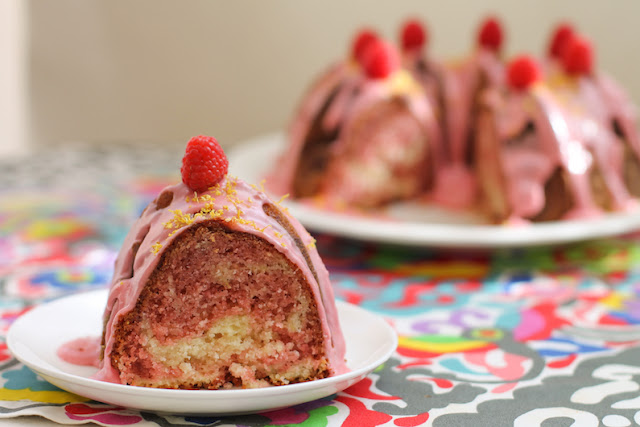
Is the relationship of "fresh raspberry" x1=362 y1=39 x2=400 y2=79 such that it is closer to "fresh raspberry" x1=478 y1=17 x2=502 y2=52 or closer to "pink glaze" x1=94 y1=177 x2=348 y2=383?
"fresh raspberry" x1=478 y1=17 x2=502 y2=52

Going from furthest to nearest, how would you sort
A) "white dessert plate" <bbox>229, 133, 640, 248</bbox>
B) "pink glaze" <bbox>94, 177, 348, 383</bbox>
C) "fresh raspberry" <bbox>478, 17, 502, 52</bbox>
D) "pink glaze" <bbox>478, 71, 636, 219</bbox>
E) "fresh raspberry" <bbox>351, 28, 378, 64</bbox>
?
"fresh raspberry" <bbox>478, 17, 502, 52</bbox> < "fresh raspberry" <bbox>351, 28, 378, 64</bbox> < "pink glaze" <bbox>478, 71, 636, 219</bbox> < "white dessert plate" <bbox>229, 133, 640, 248</bbox> < "pink glaze" <bbox>94, 177, 348, 383</bbox>

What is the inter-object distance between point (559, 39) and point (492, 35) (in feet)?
0.79

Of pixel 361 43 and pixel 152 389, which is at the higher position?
pixel 361 43

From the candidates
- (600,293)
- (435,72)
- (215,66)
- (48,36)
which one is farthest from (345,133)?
(48,36)

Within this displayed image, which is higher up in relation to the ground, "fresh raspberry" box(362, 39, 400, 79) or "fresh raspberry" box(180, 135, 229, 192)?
"fresh raspberry" box(362, 39, 400, 79)

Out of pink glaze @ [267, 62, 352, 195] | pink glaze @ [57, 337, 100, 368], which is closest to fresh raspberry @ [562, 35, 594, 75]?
pink glaze @ [267, 62, 352, 195]

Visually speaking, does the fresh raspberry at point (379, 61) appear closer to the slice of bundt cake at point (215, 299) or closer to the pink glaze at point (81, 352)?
the slice of bundt cake at point (215, 299)

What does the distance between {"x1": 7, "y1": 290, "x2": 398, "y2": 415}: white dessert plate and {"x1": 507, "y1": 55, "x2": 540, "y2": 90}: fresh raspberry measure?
48.4 inches

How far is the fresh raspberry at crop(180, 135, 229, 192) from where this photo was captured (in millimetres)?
1415

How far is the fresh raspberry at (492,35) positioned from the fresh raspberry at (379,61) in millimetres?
525

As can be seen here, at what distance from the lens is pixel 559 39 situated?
3.00 meters

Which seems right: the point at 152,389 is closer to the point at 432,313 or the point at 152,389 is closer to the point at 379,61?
the point at 432,313

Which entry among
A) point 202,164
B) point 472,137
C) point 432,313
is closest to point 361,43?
point 472,137

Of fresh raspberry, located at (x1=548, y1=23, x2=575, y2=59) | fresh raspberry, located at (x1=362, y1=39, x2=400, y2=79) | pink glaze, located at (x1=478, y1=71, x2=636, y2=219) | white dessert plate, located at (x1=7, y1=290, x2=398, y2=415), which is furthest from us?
fresh raspberry, located at (x1=548, y1=23, x2=575, y2=59)
